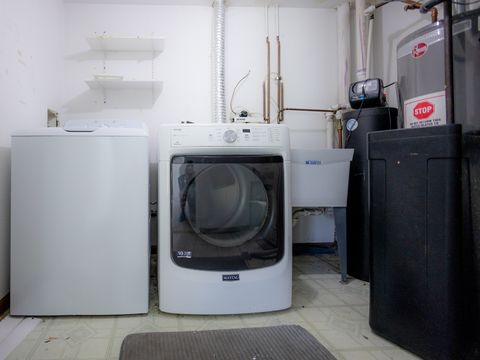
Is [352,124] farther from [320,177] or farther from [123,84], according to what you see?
[123,84]

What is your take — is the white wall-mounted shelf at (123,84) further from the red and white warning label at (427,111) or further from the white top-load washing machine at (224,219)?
the red and white warning label at (427,111)

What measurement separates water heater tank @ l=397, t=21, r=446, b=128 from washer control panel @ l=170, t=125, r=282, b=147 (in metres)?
0.58

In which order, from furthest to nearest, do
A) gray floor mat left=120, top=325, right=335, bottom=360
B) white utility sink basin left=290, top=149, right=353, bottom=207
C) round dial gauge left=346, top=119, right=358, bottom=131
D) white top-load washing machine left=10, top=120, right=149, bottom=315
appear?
round dial gauge left=346, top=119, right=358, bottom=131, white utility sink basin left=290, top=149, right=353, bottom=207, white top-load washing machine left=10, top=120, right=149, bottom=315, gray floor mat left=120, top=325, right=335, bottom=360

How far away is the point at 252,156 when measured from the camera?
1.45 m

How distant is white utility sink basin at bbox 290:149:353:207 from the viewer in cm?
178

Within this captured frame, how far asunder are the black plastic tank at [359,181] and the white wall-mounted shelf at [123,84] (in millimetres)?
1366

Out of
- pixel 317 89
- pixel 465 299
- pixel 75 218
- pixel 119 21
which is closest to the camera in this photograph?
pixel 465 299

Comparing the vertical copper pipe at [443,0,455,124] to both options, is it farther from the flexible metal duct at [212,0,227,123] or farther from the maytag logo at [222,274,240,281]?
the flexible metal duct at [212,0,227,123]

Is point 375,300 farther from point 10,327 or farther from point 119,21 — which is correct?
point 119,21

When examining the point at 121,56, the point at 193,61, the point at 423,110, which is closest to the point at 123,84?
the point at 121,56

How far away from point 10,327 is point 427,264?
160 centimetres

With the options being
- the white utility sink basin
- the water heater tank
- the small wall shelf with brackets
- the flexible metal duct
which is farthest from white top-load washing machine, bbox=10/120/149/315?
the water heater tank

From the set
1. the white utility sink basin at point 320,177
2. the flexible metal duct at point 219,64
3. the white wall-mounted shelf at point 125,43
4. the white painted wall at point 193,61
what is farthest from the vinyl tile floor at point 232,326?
the white wall-mounted shelf at point 125,43

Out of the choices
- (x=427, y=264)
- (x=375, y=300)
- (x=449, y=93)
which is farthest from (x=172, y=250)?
(x=449, y=93)
